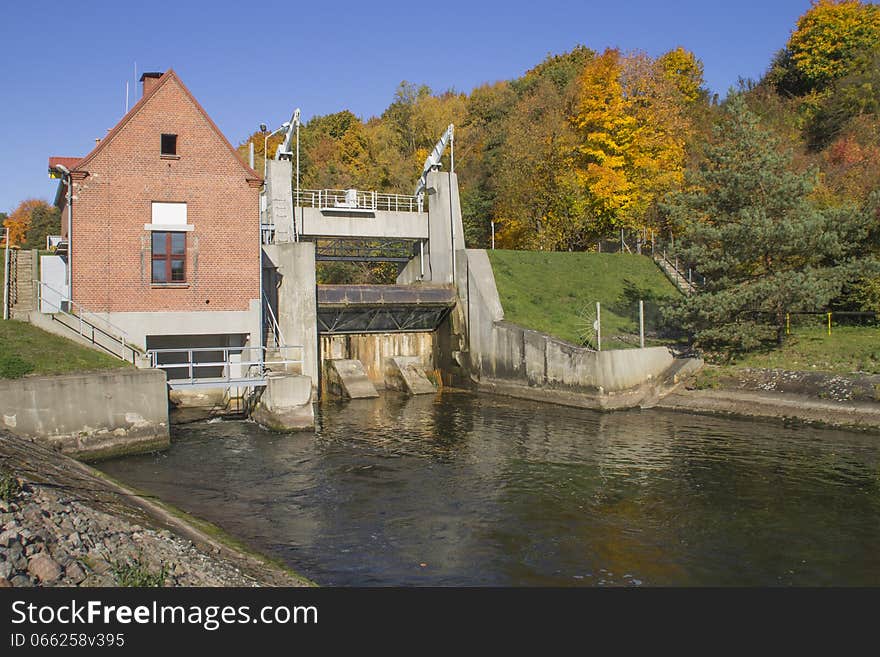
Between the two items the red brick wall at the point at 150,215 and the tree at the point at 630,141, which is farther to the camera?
the tree at the point at 630,141

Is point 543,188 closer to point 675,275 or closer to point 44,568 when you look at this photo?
point 675,275

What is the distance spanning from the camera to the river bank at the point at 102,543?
8336 millimetres

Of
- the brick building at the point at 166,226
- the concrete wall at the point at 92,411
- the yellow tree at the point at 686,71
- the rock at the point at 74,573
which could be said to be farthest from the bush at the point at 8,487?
the yellow tree at the point at 686,71

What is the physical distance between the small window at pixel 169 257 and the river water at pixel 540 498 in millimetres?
5734

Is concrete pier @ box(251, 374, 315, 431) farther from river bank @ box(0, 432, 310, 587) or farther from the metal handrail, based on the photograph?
river bank @ box(0, 432, 310, 587)

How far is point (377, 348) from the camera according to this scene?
37.7m

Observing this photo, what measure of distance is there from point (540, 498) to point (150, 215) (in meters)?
18.1

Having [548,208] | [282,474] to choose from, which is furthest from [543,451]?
[548,208]

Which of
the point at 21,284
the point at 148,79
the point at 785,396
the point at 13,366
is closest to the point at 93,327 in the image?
→ the point at 21,284

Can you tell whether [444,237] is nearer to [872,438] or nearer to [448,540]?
[872,438]

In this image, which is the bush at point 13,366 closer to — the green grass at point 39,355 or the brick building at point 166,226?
the green grass at point 39,355

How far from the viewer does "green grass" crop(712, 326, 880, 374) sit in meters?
26.8

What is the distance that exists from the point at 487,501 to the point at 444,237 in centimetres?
2384

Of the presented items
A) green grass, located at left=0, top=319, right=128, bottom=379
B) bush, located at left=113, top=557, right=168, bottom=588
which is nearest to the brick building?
green grass, located at left=0, top=319, right=128, bottom=379
